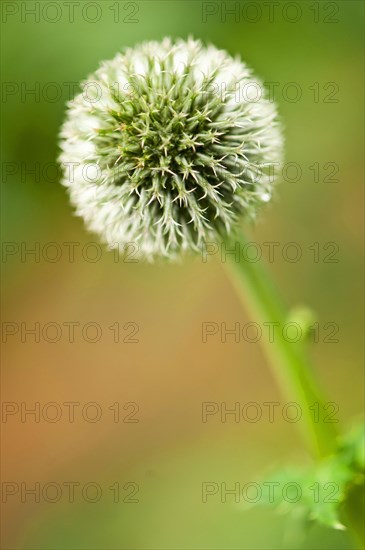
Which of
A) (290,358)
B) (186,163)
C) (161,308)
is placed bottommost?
(290,358)

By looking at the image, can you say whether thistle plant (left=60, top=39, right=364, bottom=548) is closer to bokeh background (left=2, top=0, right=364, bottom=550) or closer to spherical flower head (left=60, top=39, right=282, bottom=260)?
spherical flower head (left=60, top=39, right=282, bottom=260)

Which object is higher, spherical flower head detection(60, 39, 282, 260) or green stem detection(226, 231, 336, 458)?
spherical flower head detection(60, 39, 282, 260)

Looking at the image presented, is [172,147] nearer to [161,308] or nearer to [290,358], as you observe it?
[290,358]

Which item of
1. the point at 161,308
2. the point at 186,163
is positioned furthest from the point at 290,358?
the point at 161,308

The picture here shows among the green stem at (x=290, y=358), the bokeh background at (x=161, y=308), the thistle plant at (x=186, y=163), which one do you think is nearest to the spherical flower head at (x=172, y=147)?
the thistle plant at (x=186, y=163)

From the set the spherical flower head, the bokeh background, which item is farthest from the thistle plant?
the bokeh background

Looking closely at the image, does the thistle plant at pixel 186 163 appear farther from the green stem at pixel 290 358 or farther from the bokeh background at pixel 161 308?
the bokeh background at pixel 161 308
